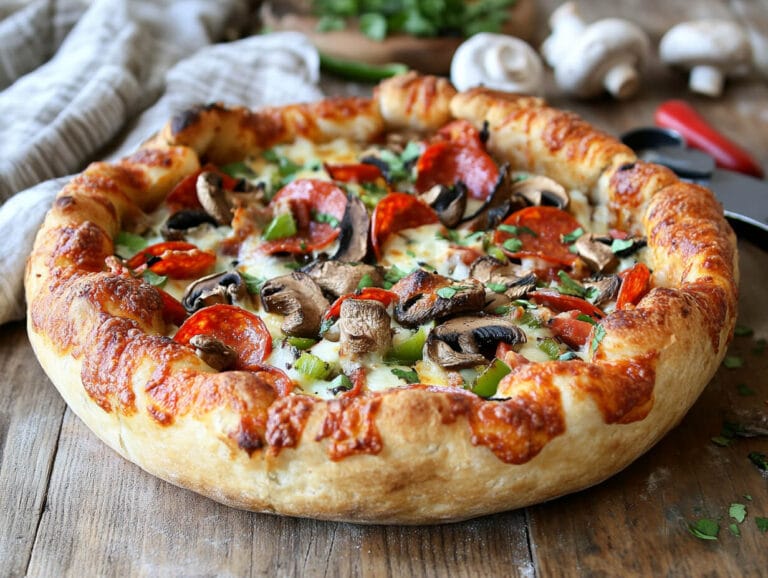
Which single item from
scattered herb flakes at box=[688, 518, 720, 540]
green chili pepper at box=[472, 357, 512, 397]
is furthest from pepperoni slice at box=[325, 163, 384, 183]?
scattered herb flakes at box=[688, 518, 720, 540]

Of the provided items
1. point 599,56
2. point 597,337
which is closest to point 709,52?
point 599,56

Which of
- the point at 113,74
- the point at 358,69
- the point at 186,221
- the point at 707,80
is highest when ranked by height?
the point at 186,221

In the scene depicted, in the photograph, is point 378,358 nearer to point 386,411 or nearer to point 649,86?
point 386,411

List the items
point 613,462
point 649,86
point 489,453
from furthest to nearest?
point 649,86
point 613,462
point 489,453

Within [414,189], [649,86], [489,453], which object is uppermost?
[489,453]

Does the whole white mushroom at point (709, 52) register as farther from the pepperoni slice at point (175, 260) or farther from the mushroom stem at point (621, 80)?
the pepperoni slice at point (175, 260)

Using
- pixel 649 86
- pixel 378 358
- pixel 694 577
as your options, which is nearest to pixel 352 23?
pixel 649 86

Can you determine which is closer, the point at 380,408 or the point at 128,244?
the point at 380,408

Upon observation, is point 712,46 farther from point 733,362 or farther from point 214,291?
point 214,291
